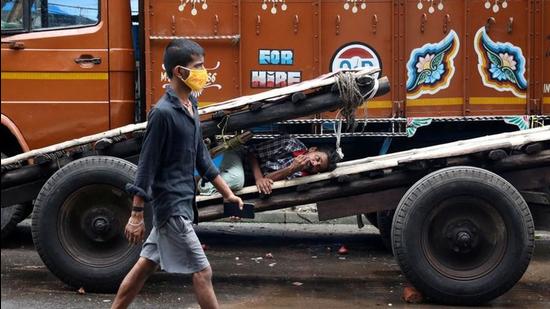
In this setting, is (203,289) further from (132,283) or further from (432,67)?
(432,67)

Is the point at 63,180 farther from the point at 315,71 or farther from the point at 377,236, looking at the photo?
the point at 377,236

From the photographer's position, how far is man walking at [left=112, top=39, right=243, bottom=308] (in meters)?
4.33

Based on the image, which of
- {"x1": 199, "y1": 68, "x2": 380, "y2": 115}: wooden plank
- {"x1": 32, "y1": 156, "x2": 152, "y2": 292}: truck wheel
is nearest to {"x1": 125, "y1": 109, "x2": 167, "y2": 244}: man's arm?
{"x1": 32, "y1": 156, "x2": 152, "y2": 292}: truck wheel

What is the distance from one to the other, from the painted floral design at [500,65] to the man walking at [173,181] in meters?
3.37

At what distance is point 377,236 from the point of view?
8828 millimetres

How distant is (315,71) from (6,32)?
111 inches

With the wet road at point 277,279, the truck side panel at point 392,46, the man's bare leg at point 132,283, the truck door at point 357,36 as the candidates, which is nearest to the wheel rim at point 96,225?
the wet road at point 277,279

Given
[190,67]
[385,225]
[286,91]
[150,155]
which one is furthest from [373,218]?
[150,155]

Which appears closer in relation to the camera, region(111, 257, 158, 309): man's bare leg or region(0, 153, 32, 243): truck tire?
region(111, 257, 158, 309): man's bare leg

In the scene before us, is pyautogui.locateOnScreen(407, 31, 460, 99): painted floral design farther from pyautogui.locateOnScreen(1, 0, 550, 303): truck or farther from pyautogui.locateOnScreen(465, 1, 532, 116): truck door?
pyautogui.locateOnScreen(465, 1, 532, 116): truck door

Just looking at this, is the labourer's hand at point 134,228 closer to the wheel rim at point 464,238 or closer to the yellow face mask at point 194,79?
the yellow face mask at point 194,79

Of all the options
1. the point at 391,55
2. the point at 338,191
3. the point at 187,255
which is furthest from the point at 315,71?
the point at 187,255

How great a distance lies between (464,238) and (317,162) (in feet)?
4.09

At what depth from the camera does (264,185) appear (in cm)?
607
